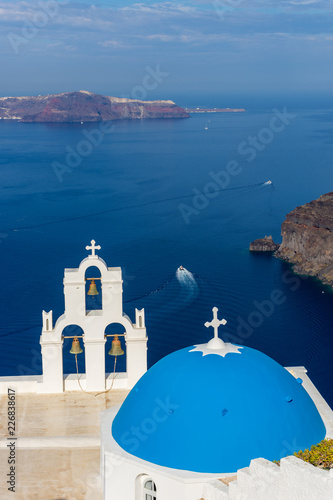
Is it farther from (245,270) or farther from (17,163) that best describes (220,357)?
(17,163)

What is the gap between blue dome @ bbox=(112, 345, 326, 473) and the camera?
1283 centimetres

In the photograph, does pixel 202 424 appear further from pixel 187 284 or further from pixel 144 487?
pixel 187 284

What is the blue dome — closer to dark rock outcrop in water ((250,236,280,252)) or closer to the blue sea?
the blue sea

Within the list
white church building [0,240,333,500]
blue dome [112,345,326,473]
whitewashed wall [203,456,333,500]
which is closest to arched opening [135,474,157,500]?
white church building [0,240,333,500]

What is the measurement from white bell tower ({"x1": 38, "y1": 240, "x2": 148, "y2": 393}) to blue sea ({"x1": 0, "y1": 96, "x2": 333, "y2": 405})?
1674 cm

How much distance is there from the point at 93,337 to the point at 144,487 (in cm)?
539

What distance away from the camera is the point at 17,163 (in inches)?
4304

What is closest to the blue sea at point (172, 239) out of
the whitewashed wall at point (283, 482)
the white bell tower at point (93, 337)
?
the white bell tower at point (93, 337)

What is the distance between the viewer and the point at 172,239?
61125mm

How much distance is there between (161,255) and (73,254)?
6435 millimetres

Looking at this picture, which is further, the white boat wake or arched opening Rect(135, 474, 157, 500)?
the white boat wake

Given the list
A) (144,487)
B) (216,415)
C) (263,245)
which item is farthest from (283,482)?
(263,245)

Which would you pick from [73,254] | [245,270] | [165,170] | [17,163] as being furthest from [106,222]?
[17,163]

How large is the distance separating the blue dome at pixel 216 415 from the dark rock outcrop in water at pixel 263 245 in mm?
45248
